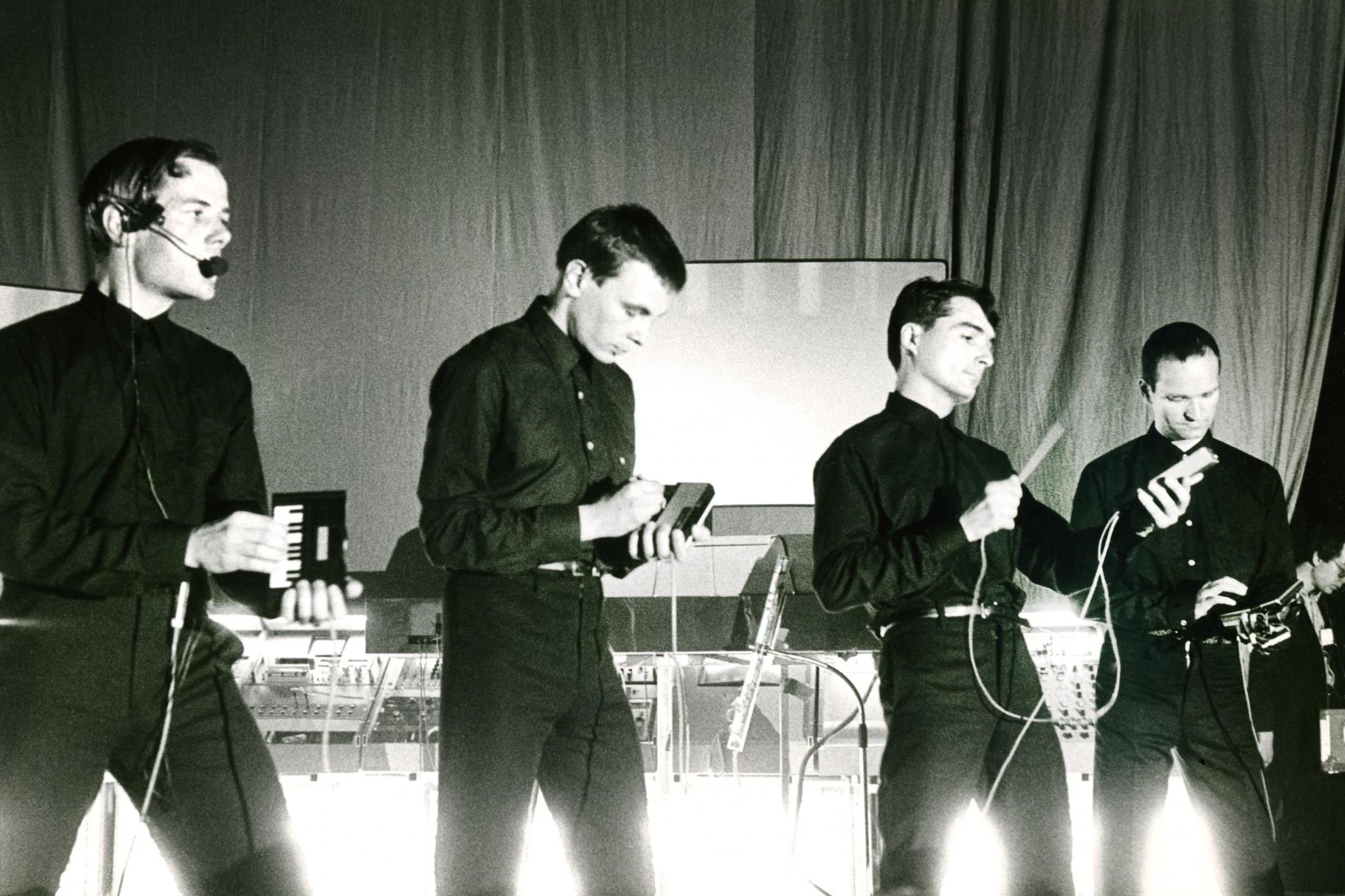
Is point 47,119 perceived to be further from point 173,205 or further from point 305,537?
point 305,537

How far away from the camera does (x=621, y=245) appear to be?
8.52ft

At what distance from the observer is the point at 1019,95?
4711 millimetres

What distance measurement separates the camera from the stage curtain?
466 centimetres

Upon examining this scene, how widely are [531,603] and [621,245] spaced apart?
752 millimetres

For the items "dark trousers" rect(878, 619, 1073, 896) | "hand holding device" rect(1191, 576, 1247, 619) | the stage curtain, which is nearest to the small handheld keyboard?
"dark trousers" rect(878, 619, 1073, 896)

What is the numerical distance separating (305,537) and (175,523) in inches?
8.1

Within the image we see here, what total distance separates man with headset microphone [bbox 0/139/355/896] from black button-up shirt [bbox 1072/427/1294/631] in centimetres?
220

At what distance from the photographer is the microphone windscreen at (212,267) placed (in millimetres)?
2340

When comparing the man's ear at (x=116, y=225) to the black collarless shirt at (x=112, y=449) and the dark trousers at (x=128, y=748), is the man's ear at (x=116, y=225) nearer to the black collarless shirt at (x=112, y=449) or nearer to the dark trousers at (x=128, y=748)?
the black collarless shirt at (x=112, y=449)

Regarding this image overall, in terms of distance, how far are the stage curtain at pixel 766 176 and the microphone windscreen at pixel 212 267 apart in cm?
231

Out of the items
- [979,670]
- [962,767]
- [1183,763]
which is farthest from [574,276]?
[1183,763]

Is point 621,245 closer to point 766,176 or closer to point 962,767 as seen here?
point 962,767

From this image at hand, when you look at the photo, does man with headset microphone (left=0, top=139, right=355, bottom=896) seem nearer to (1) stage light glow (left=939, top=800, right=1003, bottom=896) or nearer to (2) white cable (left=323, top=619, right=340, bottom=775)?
(2) white cable (left=323, top=619, right=340, bottom=775)

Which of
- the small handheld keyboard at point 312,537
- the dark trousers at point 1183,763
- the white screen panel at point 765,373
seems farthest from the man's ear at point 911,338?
the white screen panel at point 765,373
